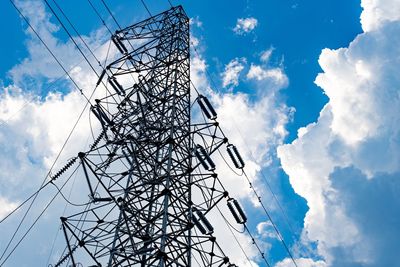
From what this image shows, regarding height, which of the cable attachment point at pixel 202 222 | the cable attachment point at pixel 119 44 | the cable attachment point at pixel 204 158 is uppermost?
the cable attachment point at pixel 119 44

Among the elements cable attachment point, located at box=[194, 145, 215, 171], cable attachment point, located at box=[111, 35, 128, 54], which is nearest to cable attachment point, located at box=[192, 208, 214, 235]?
cable attachment point, located at box=[194, 145, 215, 171]

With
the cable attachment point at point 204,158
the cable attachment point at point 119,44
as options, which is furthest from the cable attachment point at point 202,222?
the cable attachment point at point 119,44

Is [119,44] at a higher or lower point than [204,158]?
higher

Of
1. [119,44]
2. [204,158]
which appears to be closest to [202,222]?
[204,158]

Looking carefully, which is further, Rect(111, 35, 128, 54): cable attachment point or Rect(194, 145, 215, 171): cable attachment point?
Rect(111, 35, 128, 54): cable attachment point

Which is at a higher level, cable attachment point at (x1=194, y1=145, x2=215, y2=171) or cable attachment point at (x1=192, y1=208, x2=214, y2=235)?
cable attachment point at (x1=194, y1=145, x2=215, y2=171)

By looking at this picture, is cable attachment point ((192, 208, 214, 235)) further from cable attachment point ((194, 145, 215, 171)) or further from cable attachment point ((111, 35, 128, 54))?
cable attachment point ((111, 35, 128, 54))

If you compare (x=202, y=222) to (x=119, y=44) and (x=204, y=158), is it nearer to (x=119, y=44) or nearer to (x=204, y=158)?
(x=204, y=158)

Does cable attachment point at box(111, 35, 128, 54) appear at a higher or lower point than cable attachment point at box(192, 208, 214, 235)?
higher

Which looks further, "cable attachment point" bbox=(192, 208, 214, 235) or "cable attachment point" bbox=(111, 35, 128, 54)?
"cable attachment point" bbox=(111, 35, 128, 54)

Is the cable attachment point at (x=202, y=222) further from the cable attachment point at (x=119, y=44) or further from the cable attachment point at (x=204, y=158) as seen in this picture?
the cable attachment point at (x=119, y=44)

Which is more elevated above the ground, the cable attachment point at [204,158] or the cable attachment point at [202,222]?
the cable attachment point at [204,158]

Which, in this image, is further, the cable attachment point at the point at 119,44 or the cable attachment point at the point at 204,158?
the cable attachment point at the point at 119,44

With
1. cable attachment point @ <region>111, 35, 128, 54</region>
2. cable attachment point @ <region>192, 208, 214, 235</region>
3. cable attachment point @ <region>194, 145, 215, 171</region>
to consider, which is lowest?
cable attachment point @ <region>192, 208, 214, 235</region>
